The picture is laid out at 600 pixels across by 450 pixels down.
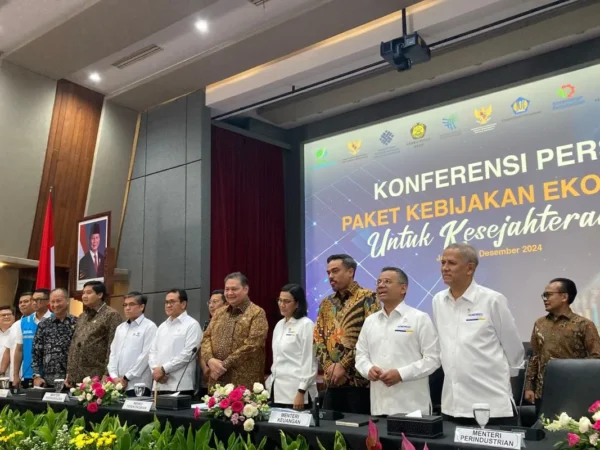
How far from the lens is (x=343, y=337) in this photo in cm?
268

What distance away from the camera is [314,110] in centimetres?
701

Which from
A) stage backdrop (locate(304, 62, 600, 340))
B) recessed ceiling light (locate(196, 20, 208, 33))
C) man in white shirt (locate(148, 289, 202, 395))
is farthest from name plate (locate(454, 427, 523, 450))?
recessed ceiling light (locate(196, 20, 208, 33))

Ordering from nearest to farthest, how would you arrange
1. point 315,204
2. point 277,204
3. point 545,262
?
point 545,262 < point 315,204 < point 277,204

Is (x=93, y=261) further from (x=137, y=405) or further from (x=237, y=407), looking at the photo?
(x=237, y=407)

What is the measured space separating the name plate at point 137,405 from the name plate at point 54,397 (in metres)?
0.52

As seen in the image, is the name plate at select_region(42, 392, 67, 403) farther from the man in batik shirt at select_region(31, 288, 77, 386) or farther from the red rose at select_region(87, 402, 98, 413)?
the man in batik shirt at select_region(31, 288, 77, 386)

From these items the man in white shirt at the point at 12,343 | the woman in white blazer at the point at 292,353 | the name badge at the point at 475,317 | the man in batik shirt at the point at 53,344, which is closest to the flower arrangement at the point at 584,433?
the name badge at the point at 475,317

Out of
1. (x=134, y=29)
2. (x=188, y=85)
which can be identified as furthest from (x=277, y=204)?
(x=134, y=29)

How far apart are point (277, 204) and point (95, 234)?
238cm

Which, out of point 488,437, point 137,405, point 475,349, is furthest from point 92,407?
point 488,437

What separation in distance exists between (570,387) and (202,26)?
4.50 metres

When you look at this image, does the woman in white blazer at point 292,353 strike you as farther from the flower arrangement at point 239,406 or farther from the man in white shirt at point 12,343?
the man in white shirt at point 12,343

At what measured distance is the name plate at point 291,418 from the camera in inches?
75.9

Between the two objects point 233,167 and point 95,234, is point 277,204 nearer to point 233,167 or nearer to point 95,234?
point 233,167
